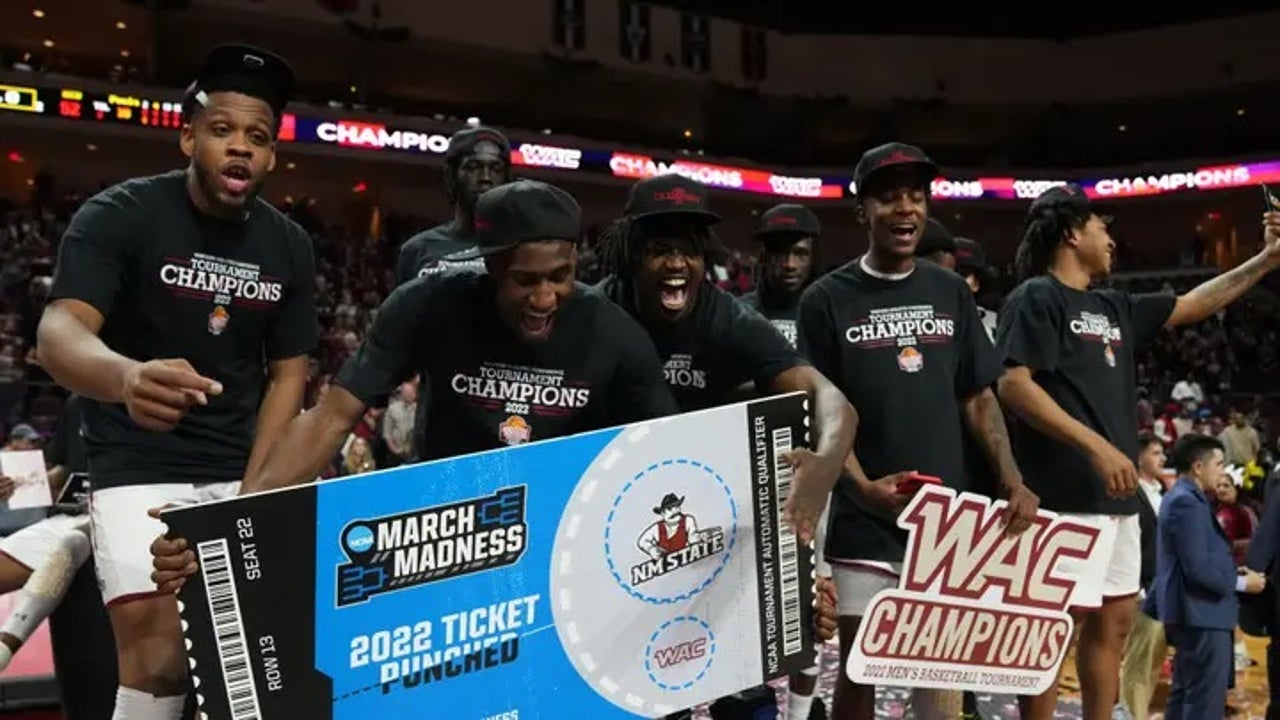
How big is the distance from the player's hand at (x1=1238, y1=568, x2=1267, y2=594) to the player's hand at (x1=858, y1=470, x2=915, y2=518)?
10.6ft

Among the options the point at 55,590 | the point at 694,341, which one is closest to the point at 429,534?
the point at 694,341

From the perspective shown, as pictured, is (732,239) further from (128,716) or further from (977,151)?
(128,716)

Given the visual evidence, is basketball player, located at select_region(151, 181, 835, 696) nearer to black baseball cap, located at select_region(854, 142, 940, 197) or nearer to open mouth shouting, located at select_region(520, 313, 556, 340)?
open mouth shouting, located at select_region(520, 313, 556, 340)

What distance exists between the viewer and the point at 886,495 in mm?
3250

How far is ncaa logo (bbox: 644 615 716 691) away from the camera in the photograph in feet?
8.15

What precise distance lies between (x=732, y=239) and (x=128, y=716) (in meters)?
27.7

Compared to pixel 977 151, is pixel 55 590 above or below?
below

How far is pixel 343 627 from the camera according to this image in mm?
2121

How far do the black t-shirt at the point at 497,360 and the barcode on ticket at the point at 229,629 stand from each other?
2.41 feet

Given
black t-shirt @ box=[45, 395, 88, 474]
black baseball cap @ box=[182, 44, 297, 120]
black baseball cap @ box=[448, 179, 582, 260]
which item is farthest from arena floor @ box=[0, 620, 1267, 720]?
black baseball cap @ box=[448, 179, 582, 260]

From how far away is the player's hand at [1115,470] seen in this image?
11.7ft

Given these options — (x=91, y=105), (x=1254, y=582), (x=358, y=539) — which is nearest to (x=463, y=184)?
(x=358, y=539)

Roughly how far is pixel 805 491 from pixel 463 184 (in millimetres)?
2086

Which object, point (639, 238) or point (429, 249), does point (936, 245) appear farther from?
point (639, 238)
